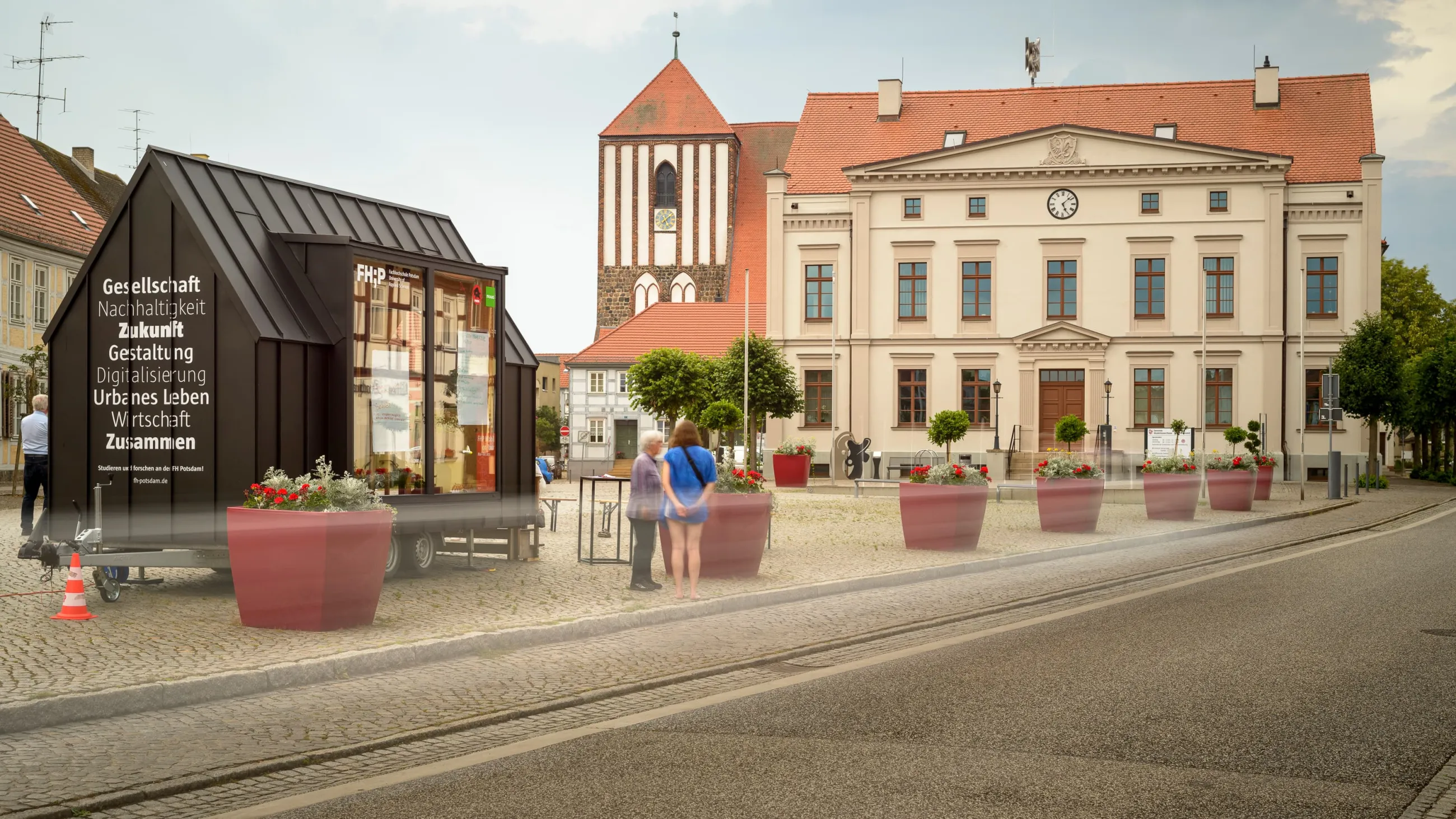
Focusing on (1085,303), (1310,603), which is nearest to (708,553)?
(1310,603)

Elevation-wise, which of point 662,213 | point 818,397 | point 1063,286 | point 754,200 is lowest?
point 818,397

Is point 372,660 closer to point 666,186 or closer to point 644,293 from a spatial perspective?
point 644,293

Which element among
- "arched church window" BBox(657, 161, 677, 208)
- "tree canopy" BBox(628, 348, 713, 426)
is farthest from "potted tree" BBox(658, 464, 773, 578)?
"arched church window" BBox(657, 161, 677, 208)

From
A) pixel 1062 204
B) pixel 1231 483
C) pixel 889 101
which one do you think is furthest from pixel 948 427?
pixel 889 101

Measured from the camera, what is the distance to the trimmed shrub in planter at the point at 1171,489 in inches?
1001

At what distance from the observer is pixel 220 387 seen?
1188cm

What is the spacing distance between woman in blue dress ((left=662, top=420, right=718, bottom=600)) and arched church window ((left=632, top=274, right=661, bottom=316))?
5996 centimetres

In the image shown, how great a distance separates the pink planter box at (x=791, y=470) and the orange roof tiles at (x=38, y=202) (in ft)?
71.1

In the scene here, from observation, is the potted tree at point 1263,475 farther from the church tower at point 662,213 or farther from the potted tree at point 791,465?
the church tower at point 662,213

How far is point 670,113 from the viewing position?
73.9 meters

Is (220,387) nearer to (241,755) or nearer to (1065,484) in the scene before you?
(241,755)

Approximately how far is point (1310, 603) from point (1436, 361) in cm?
4424

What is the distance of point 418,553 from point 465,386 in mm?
1884

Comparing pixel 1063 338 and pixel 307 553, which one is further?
pixel 1063 338
